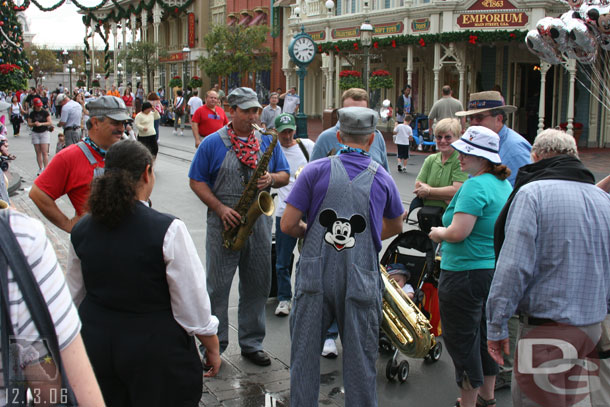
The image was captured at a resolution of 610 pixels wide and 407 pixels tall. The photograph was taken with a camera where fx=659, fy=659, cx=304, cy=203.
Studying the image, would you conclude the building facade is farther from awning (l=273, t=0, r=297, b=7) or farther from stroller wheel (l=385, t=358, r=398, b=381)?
stroller wheel (l=385, t=358, r=398, b=381)

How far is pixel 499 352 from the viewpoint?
3.43 m

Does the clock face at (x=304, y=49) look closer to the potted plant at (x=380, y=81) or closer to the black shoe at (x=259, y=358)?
the potted plant at (x=380, y=81)

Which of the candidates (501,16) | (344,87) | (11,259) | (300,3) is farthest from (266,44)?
(11,259)

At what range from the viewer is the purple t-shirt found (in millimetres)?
3754

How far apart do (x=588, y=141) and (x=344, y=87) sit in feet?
29.1

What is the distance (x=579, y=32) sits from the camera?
869cm

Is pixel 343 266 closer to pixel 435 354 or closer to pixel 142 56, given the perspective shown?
pixel 435 354

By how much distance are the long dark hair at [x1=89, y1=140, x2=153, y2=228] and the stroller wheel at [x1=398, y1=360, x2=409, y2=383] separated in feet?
9.11


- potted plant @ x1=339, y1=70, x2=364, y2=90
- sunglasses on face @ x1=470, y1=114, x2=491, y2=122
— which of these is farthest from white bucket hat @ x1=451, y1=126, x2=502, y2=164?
potted plant @ x1=339, y1=70, x2=364, y2=90

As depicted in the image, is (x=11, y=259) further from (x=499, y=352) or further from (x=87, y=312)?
(x=499, y=352)

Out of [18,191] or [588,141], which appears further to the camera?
[588,141]

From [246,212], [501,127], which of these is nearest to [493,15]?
[501,127]

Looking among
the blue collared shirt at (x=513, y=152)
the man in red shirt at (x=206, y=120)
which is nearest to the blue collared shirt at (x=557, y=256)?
the blue collared shirt at (x=513, y=152)

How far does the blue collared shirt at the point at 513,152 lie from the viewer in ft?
17.0
